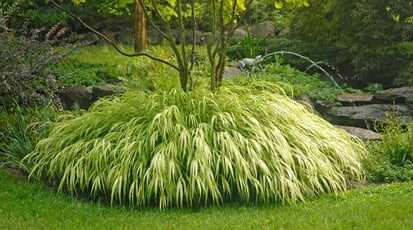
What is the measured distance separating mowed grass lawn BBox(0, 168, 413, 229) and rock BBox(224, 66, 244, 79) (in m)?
5.11

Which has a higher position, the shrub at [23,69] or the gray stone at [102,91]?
the shrub at [23,69]

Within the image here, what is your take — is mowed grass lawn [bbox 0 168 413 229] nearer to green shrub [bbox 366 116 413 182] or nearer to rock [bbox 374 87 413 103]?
green shrub [bbox 366 116 413 182]

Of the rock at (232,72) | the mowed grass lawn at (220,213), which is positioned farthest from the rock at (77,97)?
the mowed grass lawn at (220,213)

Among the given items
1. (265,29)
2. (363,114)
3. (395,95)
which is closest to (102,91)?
(363,114)

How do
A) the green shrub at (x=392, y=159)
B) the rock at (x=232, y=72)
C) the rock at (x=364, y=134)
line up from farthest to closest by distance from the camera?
1. the rock at (x=232, y=72)
2. the rock at (x=364, y=134)
3. the green shrub at (x=392, y=159)

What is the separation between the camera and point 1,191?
536 centimetres

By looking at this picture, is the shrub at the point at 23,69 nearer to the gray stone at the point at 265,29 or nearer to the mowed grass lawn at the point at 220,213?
the mowed grass lawn at the point at 220,213

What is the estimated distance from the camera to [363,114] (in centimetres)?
883

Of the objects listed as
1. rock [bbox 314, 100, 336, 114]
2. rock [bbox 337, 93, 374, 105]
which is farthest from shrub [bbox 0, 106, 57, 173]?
rock [bbox 337, 93, 374, 105]

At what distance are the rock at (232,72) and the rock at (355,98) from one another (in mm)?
1800

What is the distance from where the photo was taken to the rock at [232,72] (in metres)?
10.3

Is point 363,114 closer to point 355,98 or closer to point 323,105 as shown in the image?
point 323,105

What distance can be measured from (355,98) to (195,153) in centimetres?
506

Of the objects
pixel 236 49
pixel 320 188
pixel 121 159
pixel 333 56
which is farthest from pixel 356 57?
pixel 121 159
